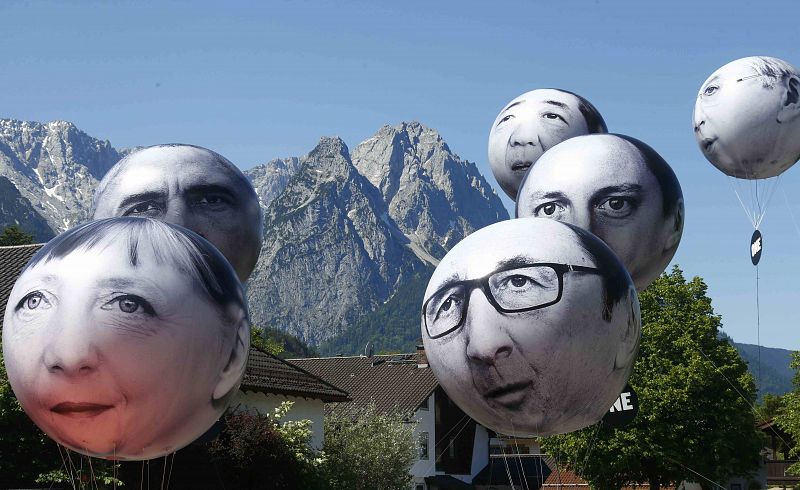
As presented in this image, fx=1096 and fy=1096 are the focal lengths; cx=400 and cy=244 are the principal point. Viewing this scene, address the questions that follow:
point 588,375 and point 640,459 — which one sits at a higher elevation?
point 640,459

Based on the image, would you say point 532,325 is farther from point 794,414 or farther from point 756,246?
point 794,414

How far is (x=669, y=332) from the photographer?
4581 cm

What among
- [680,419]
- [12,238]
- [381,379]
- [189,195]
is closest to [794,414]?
[680,419]

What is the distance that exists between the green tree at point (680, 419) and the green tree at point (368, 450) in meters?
6.66

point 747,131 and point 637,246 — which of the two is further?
point 747,131

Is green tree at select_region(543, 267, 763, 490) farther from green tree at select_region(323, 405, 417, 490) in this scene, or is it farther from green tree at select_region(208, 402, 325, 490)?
green tree at select_region(208, 402, 325, 490)

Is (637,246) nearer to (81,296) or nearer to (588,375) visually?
(588,375)

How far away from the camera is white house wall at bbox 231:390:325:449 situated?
30728 mm

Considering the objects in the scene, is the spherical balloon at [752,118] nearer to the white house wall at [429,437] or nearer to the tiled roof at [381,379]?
the tiled roof at [381,379]

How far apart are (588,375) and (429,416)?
45.3 meters

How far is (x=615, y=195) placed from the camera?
464 inches

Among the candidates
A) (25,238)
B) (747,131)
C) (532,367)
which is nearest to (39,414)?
(532,367)

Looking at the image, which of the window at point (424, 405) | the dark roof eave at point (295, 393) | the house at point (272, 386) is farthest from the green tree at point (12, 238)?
the dark roof eave at point (295, 393)

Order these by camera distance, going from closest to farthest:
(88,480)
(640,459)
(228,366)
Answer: (228,366), (88,480), (640,459)
